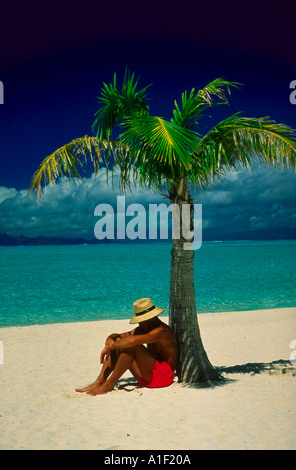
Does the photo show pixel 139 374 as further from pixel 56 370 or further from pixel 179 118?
pixel 179 118

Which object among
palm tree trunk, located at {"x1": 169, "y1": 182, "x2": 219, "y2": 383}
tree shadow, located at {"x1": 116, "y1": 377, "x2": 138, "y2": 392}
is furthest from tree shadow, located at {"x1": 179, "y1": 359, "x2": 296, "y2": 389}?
tree shadow, located at {"x1": 116, "y1": 377, "x2": 138, "y2": 392}

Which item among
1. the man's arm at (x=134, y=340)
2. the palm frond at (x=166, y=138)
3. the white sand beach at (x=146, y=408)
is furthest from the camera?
the man's arm at (x=134, y=340)

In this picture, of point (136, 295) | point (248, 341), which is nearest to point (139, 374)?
point (248, 341)

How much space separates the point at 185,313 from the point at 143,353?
913 millimetres

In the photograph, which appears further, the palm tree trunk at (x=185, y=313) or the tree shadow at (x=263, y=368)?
the tree shadow at (x=263, y=368)

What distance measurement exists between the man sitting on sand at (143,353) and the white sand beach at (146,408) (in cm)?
17

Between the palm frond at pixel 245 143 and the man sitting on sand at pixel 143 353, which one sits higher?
the palm frond at pixel 245 143

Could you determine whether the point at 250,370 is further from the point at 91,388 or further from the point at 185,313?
the point at 91,388

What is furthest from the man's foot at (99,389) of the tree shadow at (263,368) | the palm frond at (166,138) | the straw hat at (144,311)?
the palm frond at (166,138)

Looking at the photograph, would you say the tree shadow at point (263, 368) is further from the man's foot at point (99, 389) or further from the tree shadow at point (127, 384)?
the man's foot at point (99, 389)

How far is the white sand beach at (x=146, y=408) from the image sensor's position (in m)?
4.65

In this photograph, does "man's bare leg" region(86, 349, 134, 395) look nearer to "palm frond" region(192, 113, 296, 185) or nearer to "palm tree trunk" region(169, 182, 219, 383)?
"palm tree trunk" region(169, 182, 219, 383)
